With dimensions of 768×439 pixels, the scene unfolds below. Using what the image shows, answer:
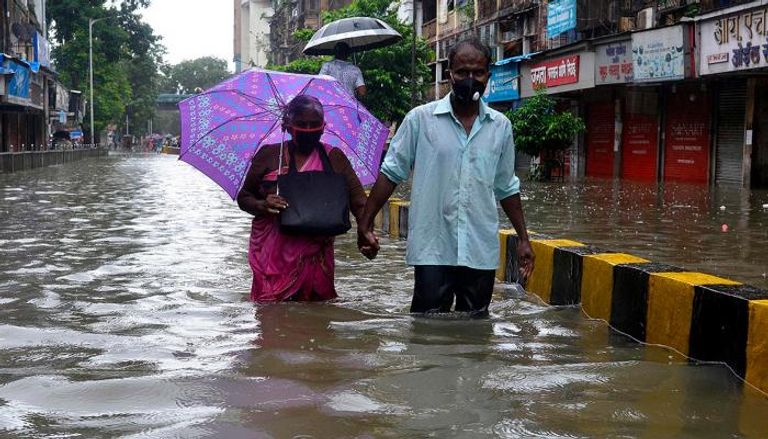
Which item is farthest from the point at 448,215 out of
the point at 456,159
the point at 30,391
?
the point at 30,391

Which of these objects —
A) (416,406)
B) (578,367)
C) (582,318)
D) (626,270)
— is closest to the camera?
(416,406)

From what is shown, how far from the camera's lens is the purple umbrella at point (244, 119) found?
210 inches

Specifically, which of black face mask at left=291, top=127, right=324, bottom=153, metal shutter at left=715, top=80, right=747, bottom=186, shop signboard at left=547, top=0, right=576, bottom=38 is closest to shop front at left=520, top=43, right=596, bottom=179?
shop signboard at left=547, top=0, right=576, bottom=38

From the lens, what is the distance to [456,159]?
4.27 m

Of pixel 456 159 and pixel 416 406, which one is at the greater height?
pixel 456 159

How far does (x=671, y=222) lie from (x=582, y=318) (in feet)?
18.1

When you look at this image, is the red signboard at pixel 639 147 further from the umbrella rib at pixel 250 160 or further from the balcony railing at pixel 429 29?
the umbrella rib at pixel 250 160

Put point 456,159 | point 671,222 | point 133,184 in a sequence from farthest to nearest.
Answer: point 133,184 < point 671,222 < point 456,159

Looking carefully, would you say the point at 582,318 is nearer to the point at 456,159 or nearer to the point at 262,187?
the point at 456,159

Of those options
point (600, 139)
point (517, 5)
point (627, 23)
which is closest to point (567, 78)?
point (627, 23)

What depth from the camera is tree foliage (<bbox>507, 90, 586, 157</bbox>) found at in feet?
67.2

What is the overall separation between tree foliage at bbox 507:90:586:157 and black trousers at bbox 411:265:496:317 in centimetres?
1624

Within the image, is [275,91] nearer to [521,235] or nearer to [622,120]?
[521,235]

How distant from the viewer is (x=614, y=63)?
74.4 feet
